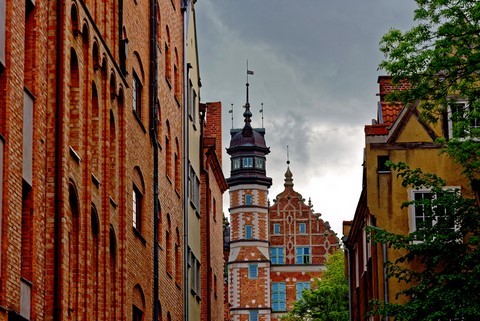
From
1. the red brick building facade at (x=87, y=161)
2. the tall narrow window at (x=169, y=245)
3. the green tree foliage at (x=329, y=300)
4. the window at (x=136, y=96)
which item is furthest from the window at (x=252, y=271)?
the window at (x=136, y=96)

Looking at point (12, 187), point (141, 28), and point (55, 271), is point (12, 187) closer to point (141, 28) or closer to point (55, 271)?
point (55, 271)

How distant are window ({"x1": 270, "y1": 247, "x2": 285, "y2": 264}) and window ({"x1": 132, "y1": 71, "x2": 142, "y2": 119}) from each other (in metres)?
84.9

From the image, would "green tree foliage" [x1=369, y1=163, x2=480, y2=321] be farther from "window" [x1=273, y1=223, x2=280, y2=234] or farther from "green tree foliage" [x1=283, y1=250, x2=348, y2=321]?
"window" [x1=273, y1=223, x2=280, y2=234]

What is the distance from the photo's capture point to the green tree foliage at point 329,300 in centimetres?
7419

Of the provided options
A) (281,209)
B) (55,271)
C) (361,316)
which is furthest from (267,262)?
(55,271)

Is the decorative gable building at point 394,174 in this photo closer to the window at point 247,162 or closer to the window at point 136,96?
the window at point 136,96

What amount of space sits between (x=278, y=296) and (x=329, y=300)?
146ft

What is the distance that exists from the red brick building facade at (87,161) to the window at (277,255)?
7772cm

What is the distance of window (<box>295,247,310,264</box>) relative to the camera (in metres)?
118

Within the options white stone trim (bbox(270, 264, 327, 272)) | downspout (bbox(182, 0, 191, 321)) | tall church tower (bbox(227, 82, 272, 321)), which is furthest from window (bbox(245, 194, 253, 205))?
downspout (bbox(182, 0, 191, 321))

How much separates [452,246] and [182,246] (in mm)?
14562

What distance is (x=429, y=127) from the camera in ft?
125

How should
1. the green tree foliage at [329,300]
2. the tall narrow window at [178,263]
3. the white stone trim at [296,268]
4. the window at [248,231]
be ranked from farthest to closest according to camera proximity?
the window at [248,231] < the white stone trim at [296,268] < the green tree foliage at [329,300] < the tall narrow window at [178,263]

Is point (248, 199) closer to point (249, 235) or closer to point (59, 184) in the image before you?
point (249, 235)
